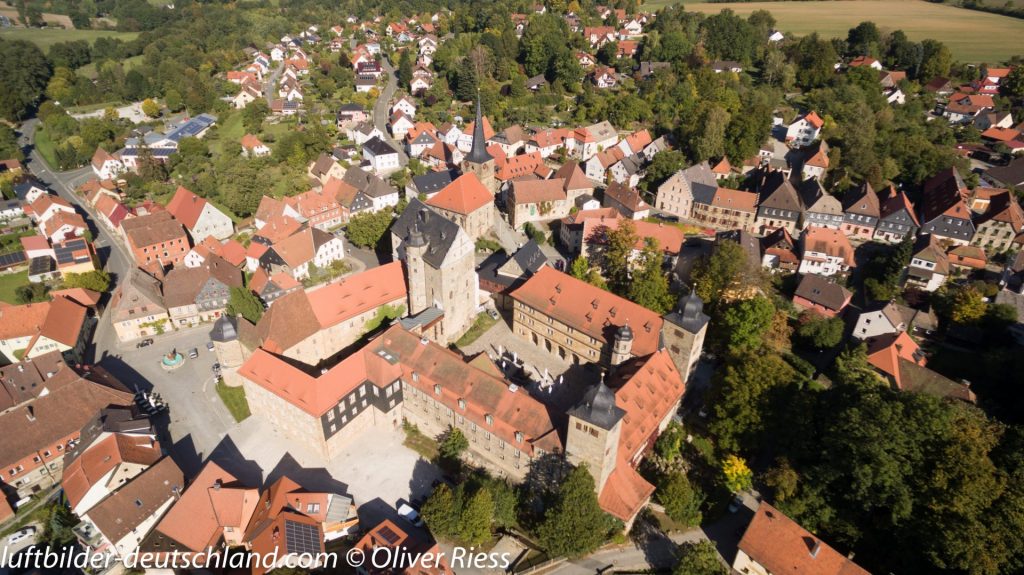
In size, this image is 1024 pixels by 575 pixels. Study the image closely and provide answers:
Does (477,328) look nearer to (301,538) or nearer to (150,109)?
(301,538)

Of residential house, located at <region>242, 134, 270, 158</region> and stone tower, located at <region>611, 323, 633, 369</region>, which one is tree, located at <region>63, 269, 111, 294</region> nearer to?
residential house, located at <region>242, 134, 270, 158</region>

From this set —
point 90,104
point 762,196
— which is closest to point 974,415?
point 762,196

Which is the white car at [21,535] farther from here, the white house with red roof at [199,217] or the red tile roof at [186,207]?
the red tile roof at [186,207]

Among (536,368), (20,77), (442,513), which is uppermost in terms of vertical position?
(20,77)

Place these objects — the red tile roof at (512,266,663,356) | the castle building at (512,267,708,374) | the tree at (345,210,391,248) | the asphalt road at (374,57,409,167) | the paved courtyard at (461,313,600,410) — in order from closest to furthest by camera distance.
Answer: the castle building at (512,267,708,374), the red tile roof at (512,266,663,356), the paved courtyard at (461,313,600,410), the tree at (345,210,391,248), the asphalt road at (374,57,409,167)

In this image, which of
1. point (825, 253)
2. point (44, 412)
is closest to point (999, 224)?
point (825, 253)

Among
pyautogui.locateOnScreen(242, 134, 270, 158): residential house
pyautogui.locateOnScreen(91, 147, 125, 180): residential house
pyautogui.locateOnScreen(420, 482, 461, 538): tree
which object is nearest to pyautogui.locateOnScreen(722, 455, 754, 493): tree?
pyautogui.locateOnScreen(420, 482, 461, 538): tree
